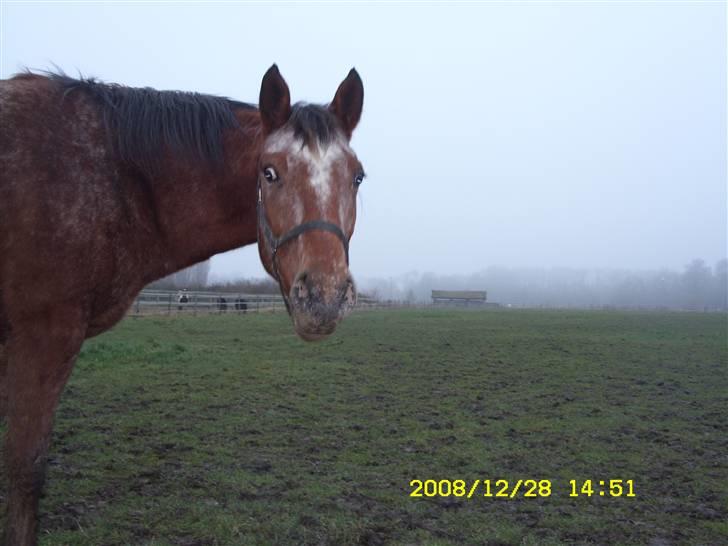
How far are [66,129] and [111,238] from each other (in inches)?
26.3

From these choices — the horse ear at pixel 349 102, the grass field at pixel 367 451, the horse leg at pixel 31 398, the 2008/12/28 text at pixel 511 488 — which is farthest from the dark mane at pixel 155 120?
the 2008/12/28 text at pixel 511 488

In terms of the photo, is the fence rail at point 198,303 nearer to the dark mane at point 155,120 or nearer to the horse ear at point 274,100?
the dark mane at point 155,120

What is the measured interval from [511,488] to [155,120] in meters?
4.14

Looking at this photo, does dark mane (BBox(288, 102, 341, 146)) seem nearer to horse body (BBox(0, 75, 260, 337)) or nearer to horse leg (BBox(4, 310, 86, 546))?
horse body (BBox(0, 75, 260, 337))

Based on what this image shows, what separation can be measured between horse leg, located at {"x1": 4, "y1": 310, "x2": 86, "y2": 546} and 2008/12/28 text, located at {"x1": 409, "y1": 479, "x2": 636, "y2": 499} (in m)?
2.88

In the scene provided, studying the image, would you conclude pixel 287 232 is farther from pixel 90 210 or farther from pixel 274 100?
pixel 90 210

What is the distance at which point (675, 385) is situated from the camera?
1054 cm

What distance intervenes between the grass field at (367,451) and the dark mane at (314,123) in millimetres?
2615

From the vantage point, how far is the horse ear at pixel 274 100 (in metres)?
2.85

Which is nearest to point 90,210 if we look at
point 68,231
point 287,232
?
point 68,231

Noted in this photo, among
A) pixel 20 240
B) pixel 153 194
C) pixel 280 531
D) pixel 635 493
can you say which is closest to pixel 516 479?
pixel 635 493

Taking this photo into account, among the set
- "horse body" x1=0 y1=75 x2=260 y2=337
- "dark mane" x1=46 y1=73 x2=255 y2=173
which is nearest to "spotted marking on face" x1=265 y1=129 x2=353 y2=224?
"horse body" x1=0 y1=75 x2=260 y2=337

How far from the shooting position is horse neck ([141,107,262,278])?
325cm

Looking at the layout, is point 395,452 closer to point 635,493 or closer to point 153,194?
point 635,493
